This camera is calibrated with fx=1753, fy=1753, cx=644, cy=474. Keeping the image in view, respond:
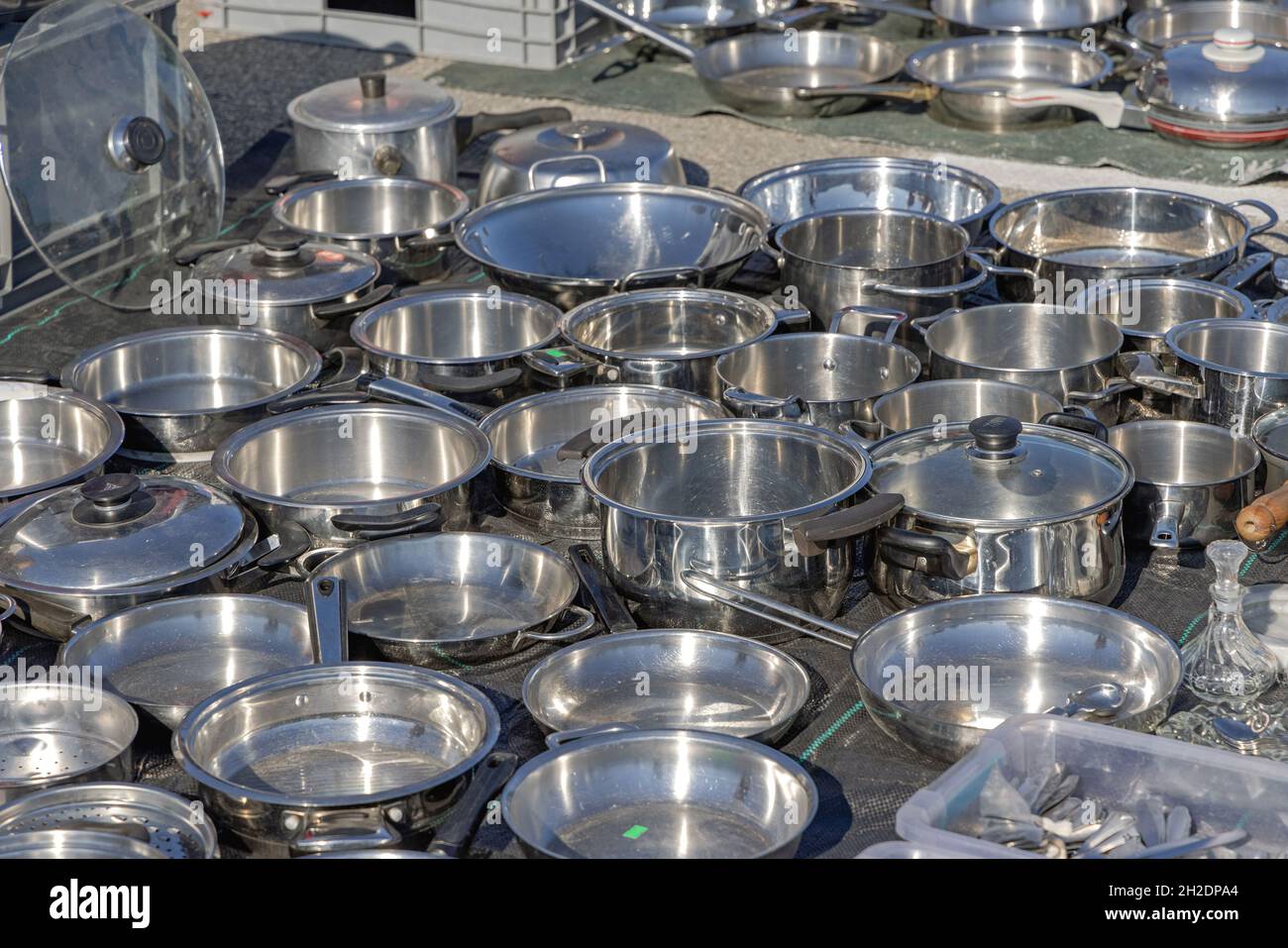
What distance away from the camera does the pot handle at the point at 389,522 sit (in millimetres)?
2299

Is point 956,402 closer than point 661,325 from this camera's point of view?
Yes

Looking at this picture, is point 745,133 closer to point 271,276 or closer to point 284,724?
point 271,276

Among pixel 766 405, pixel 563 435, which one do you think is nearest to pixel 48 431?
pixel 563 435

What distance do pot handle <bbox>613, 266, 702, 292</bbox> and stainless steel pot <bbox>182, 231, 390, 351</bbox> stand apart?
409 mm

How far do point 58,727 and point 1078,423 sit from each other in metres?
1.38

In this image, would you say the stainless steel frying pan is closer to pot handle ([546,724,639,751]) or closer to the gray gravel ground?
the gray gravel ground

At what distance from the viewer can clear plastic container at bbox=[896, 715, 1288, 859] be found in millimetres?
1719

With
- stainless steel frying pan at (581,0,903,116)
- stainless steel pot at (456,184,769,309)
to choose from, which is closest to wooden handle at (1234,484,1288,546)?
stainless steel pot at (456,184,769,309)

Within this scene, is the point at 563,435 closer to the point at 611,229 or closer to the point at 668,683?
the point at 668,683

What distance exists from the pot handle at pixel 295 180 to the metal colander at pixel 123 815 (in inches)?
75.0

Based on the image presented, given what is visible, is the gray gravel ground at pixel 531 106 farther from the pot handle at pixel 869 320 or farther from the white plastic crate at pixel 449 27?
the pot handle at pixel 869 320

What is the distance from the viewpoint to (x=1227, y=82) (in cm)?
404

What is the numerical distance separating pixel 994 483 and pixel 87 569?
1157 millimetres

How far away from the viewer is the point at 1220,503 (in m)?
2.36
